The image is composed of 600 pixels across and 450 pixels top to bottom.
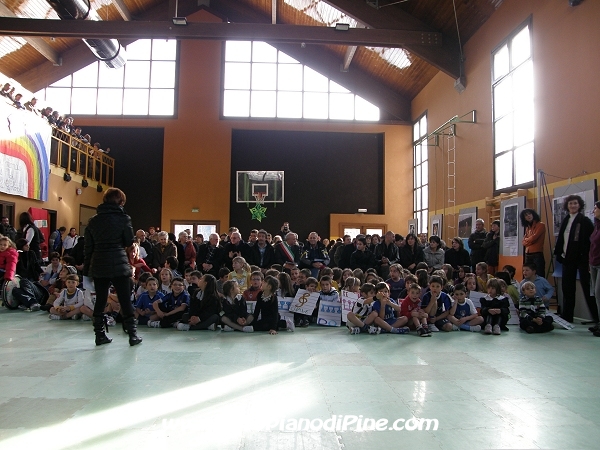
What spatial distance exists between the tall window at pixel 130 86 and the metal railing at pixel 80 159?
211 centimetres

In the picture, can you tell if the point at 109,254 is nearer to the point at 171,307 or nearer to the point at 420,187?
the point at 171,307

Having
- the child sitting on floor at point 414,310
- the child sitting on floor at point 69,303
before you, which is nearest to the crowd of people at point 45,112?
the child sitting on floor at point 69,303

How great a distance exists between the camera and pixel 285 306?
682 cm

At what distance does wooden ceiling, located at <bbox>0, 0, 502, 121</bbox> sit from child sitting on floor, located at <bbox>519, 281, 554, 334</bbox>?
726 cm

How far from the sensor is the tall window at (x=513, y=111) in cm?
963

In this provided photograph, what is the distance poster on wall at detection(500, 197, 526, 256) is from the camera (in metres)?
8.93

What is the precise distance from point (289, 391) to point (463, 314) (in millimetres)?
3816

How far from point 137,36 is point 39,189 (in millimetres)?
4668

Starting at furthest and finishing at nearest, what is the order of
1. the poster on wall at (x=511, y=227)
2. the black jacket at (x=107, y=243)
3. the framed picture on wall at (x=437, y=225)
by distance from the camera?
the framed picture on wall at (x=437, y=225) → the poster on wall at (x=511, y=227) → the black jacket at (x=107, y=243)

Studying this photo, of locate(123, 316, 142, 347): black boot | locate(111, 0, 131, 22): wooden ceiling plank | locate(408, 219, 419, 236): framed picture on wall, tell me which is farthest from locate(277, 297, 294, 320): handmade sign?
locate(111, 0, 131, 22): wooden ceiling plank

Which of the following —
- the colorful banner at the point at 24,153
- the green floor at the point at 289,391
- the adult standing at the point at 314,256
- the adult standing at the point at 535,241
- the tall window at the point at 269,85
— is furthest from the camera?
the tall window at the point at 269,85

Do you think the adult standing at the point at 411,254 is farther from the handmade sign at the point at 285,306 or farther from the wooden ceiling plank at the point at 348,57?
the wooden ceiling plank at the point at 348,57

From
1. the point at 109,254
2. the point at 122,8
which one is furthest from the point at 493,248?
the point at 122,8

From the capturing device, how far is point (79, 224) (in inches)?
604
